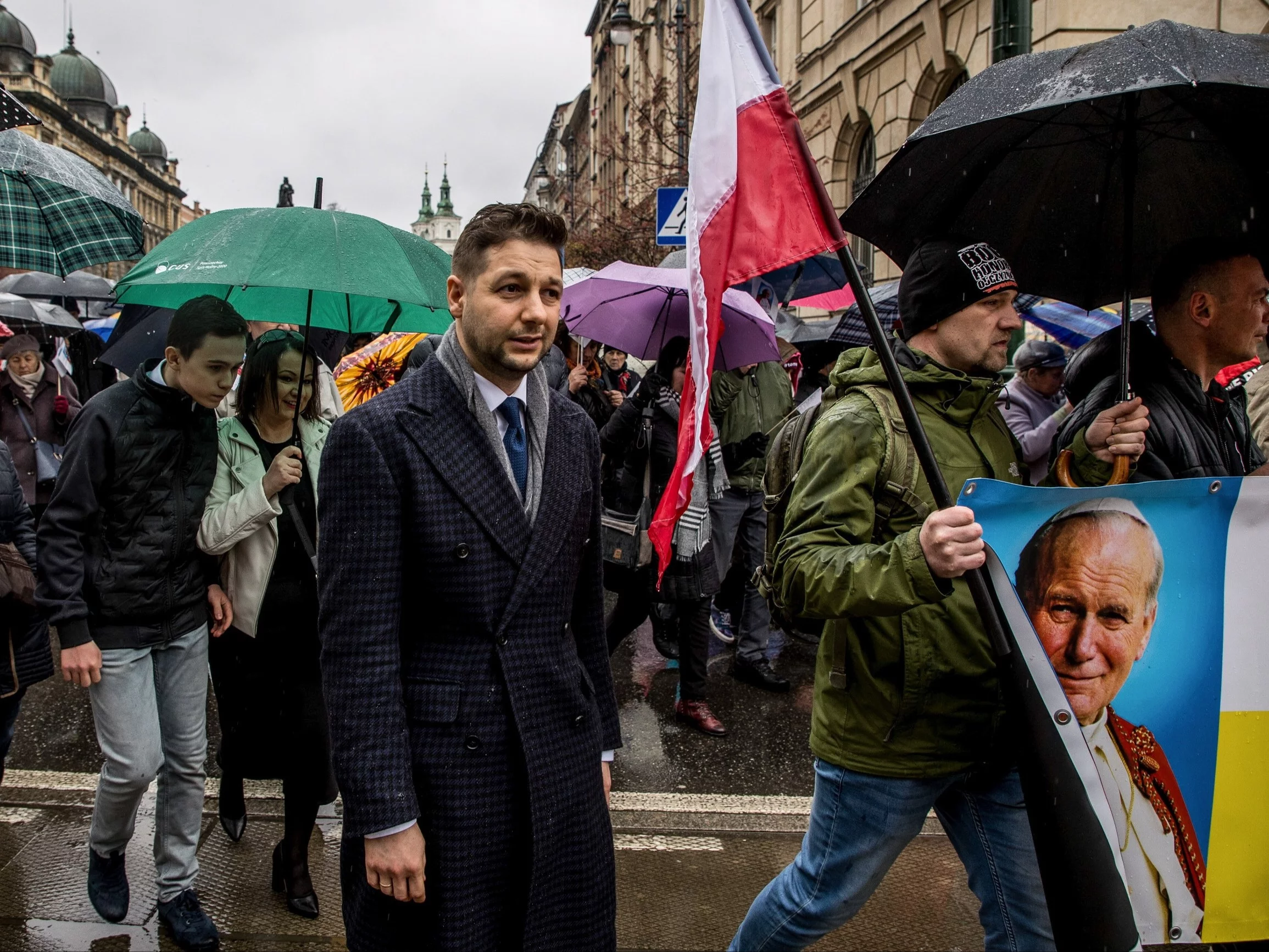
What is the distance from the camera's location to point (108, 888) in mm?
3410

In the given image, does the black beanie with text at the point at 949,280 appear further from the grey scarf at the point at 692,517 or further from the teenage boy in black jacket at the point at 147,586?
the grey scarf at the point at 692,517

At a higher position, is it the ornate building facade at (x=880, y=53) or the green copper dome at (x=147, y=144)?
the green copper dome at (x=147, y=144)

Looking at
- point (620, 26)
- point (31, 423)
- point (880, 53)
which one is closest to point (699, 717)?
point (31, 423)

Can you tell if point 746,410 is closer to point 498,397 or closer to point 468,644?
point 498,397

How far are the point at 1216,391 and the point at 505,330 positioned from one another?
1.93 metres

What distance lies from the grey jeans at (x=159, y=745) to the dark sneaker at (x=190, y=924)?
0.03 metres

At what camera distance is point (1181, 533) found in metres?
2.21

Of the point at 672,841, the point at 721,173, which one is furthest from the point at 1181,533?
the point at 672,841

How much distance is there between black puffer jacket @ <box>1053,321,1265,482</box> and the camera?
8.36ft

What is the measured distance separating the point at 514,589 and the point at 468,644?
0.48 feet

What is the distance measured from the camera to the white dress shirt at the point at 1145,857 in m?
2.12

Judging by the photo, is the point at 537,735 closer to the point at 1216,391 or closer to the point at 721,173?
the point at 721,173

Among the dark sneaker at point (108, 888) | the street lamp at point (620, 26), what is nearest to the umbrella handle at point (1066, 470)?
the dark sneaker at point (108, 888)

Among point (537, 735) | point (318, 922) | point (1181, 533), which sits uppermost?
point (1181, 533)
